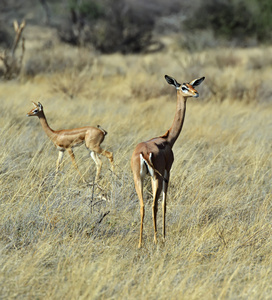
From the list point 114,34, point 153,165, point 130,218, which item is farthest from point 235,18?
point 153,165

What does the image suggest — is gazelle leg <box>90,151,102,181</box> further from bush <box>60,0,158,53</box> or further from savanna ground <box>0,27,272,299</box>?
bush <box>60,0,158,53</box>

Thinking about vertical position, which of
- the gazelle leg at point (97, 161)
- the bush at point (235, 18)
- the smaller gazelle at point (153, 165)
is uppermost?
the smaller gazelle at point (153, 165)

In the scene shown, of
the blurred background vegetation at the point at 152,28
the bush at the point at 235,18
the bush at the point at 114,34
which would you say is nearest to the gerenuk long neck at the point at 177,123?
the blurred background vegetation at the point at 152,28

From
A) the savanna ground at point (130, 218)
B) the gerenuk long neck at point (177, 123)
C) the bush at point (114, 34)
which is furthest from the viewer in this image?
the bush at point (114, 34)

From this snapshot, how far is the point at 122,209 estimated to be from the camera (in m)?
4.92

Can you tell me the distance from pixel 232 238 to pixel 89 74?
994 cm

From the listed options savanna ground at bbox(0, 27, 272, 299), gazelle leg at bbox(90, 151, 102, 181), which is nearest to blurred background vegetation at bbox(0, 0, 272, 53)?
savanna ground at bbox(0, 27, 272, 299)

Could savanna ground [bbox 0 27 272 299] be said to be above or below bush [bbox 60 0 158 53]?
above

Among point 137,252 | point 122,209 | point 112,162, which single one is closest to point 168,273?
point 137,252

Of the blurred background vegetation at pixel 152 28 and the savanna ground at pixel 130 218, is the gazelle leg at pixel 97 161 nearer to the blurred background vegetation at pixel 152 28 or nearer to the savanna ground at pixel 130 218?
the savanna ground at pixel 130 218

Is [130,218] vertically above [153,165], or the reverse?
[153,165]

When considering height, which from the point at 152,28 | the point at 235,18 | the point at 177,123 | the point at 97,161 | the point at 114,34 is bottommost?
the point at 152,28

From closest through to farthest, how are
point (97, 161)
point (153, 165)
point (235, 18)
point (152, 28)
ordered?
1. point (153, 165)
2. point (97, 161)
3. point (235, 18)
4. point (152, 28)

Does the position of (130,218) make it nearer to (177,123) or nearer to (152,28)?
(177,123)
